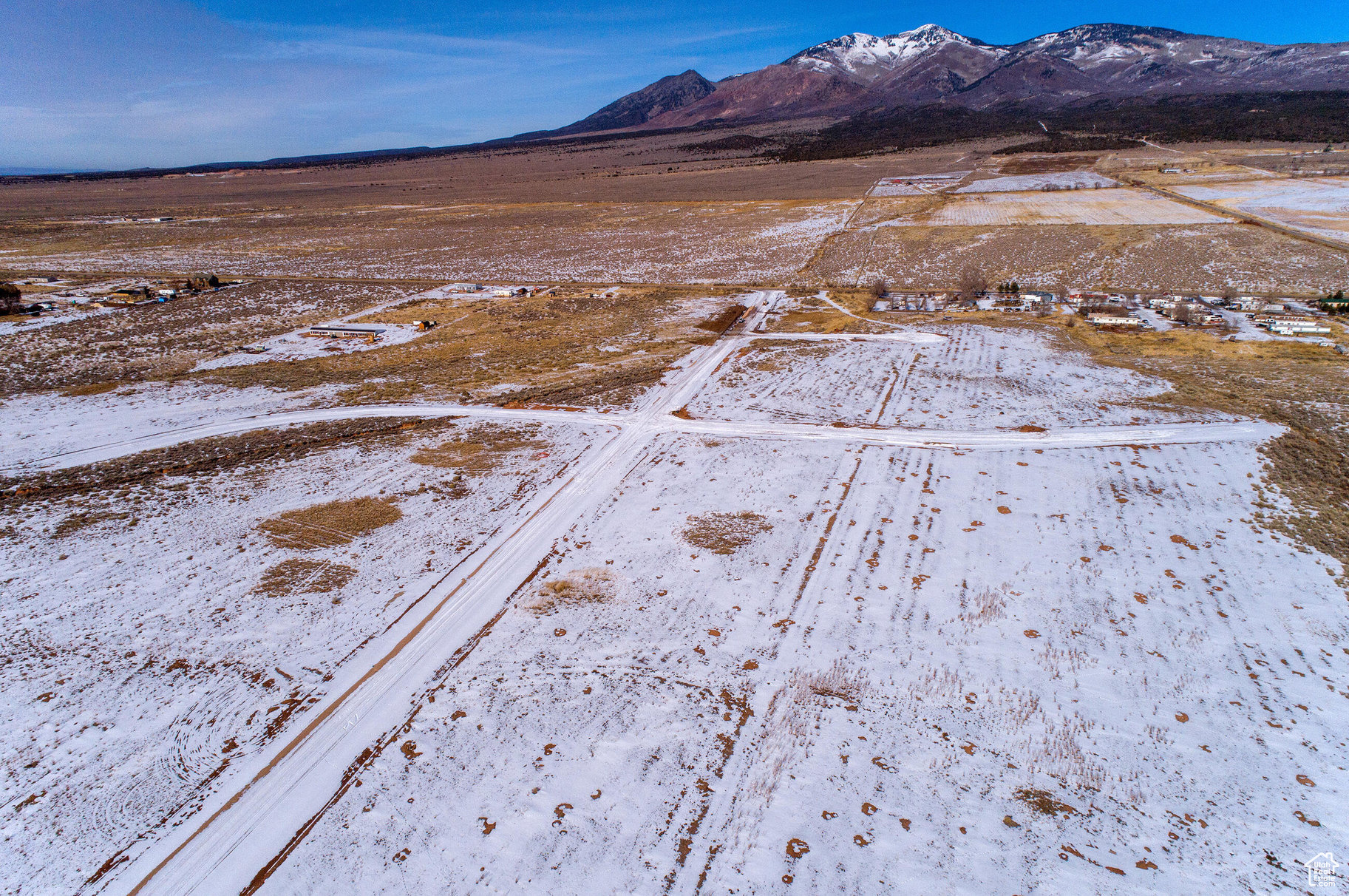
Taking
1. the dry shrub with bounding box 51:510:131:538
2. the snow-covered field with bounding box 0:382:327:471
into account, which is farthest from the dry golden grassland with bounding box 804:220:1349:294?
the dry shrub with bounding box 51:510:131:538

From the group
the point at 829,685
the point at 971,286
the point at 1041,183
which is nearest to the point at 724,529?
the point at 829,685

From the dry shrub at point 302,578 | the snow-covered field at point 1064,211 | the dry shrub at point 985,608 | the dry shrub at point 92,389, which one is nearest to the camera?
the dry shrub at point 985,608

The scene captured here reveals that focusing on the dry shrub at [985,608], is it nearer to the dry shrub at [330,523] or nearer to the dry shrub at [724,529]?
the dry shrub at [724,529]

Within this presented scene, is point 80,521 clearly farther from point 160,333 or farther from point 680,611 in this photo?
point 160,333

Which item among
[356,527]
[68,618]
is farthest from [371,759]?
[68,618]

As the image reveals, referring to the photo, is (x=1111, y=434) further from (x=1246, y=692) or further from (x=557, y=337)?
(x=557, y=337)

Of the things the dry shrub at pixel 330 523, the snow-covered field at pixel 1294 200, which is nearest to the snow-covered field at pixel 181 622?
the dry shrub at pixel 330 523

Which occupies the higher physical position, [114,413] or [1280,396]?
[114,413]
